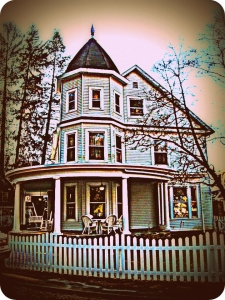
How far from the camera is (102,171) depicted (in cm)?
495

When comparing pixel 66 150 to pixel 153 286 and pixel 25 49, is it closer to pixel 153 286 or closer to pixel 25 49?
pixel 25 49

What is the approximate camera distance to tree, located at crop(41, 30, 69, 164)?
16.3ft

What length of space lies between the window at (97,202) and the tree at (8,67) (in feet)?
5.17

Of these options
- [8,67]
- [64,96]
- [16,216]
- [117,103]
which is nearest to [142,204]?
[117,103]

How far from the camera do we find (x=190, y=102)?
15.7 ft

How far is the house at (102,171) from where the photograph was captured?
476 centimetres

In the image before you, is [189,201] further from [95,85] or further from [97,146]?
[95,85]

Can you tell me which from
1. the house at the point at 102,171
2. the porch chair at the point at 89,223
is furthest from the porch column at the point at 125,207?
the porch chair at the point at 89,223

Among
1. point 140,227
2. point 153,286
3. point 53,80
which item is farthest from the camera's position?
point 53,80

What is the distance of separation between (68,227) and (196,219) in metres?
1.89

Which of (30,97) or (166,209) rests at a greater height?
(30,97)

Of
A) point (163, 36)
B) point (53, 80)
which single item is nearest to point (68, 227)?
point (53, 80)

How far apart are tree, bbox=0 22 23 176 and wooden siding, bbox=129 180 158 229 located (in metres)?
2.18

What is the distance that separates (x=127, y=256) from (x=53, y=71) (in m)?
2.99
